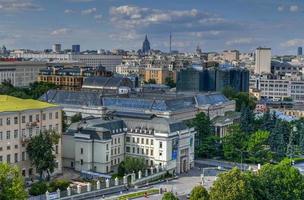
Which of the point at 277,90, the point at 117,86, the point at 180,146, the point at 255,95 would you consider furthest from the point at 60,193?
the point at 277,90

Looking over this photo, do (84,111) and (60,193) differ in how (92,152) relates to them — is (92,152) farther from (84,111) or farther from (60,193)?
(84,111)

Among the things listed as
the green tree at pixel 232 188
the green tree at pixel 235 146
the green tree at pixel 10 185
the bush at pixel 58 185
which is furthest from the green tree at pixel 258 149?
the green tree at pixel 10 185

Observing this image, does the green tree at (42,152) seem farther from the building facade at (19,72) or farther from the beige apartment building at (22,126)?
the building facade at (19,72)

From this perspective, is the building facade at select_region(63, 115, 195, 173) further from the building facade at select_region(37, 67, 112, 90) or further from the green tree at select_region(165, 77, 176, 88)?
the green tree at select_region(165, 77, 176, 88)

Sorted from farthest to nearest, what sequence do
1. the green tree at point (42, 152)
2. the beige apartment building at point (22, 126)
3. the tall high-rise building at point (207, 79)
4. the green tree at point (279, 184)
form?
the tall high-rise building at point (207, 79) < the green tree at point (42, 152) < the beige apartment building at point (22, 126) < the green tree at point (279, 184)

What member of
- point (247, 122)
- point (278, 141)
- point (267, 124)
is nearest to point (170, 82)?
point (267, 124)
